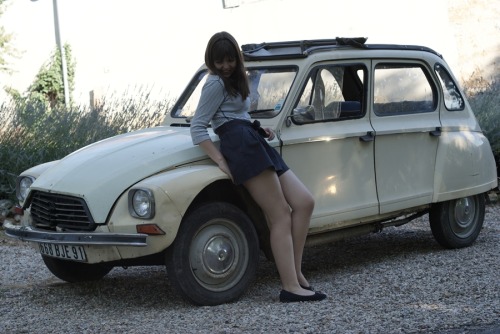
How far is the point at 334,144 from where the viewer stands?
23.2 ft

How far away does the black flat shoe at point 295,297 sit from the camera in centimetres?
623

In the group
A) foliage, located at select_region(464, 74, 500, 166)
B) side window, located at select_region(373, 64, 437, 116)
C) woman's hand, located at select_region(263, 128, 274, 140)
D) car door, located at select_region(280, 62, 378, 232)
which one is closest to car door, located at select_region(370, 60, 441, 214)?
side window, located at select_region(373, 64, 437, 116)

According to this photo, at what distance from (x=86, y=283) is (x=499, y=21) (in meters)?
19.1

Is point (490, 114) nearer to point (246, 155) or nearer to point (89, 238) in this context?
point (246, 155)

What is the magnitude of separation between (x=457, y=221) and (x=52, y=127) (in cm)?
510

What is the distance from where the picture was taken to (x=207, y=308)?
611 cm

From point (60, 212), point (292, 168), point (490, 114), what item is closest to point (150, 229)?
point (60, 212)

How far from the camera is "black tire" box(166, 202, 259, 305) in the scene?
607cm

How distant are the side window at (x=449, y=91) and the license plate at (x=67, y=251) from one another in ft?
11.9

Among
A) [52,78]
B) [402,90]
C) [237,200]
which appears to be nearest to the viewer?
[237,200]

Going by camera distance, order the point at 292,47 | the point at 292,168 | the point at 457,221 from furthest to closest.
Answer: the point at 457,221 < the point at 292,47 < the point at 292,168

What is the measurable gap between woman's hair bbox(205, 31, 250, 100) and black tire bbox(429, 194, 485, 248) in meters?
2.60

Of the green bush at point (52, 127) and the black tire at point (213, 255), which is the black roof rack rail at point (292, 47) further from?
the green bush at point (52, 127)

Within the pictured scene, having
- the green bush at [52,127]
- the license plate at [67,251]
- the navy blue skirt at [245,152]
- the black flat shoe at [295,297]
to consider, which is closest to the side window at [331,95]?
the navy blue skirt at [245,152]
